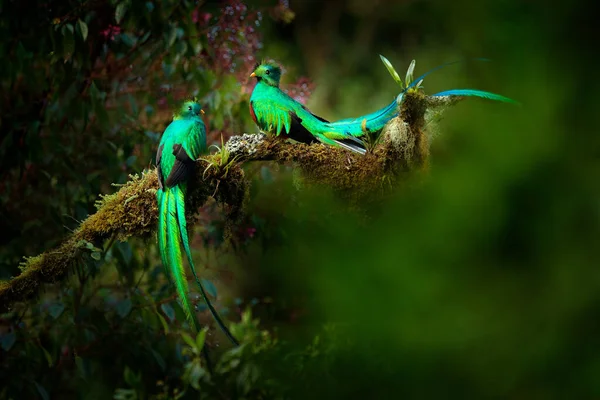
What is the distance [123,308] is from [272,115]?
1.20 metres

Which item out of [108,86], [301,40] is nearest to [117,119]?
[108,86]

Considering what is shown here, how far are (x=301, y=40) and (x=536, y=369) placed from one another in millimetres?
8062

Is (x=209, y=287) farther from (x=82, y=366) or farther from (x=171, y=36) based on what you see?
(x=171, y=36)

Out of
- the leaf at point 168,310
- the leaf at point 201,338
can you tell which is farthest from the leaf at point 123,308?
the leaf at point 201,338

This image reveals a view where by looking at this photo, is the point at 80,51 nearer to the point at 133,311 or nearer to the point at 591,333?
the point at 133,311

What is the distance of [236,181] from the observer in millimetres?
2447

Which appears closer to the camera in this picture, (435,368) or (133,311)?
(435,368)

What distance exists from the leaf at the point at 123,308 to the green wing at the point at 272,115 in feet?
3.63

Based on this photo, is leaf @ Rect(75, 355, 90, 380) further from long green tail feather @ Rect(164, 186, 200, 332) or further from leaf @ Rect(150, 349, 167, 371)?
long green tail feather @ Rect(164, 186, 200, 332)

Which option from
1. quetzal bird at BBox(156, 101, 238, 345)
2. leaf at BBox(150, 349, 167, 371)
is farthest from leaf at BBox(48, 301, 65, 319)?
quetzal bird at BBox(156, 101, 238, 345)

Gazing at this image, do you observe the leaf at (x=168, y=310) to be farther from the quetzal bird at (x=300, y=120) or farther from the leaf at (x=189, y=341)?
the quetzal bird at (x=300, y=120)

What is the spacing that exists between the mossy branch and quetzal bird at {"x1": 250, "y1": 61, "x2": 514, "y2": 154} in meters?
0.03

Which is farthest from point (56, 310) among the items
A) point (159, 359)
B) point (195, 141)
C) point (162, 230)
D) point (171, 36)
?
point (171, 36)

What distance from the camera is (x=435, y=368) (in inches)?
25.0
